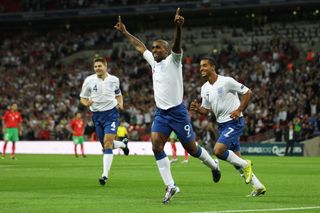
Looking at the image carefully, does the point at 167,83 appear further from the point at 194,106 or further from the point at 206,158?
the point at 206,158

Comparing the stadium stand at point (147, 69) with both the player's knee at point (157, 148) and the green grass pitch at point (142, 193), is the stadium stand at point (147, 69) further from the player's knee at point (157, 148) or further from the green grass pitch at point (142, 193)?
the player's knee at point (157, 148)

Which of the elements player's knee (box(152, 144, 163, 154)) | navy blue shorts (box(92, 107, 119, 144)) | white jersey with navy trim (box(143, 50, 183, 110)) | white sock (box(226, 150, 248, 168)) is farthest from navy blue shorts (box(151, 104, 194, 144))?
navy blue shorts (box(92, 107, 119, 144))

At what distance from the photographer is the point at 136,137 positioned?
48.3m

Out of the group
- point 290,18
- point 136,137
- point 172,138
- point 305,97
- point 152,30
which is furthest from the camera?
point 152,30

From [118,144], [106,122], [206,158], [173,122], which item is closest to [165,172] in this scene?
[173,122]

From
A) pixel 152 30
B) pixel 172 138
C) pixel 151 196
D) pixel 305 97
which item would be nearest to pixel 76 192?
pixel 151 196

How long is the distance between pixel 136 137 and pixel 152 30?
19.3 meters

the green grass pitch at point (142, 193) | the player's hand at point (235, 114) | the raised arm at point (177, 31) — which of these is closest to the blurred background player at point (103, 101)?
the green grass pitch at point (142, 193)

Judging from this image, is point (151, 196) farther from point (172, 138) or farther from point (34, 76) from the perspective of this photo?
point (34, 76)

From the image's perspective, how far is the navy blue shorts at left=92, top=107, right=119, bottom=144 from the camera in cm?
1941

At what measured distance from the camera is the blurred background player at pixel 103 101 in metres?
19.4

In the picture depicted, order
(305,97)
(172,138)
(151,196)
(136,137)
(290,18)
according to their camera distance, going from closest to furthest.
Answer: (151,196), (172,138), (305,97), (136,137), (290,18)

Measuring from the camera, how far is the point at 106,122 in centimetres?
1950

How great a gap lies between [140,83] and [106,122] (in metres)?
35.6
